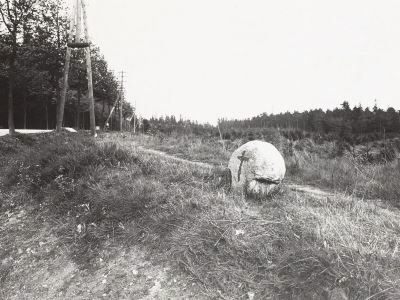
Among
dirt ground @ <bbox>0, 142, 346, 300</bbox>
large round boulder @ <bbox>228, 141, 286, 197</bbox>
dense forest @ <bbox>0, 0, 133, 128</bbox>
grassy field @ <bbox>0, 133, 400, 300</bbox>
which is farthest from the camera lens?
dense forest @ <bbox>0, 0, 133, 128</bbox>

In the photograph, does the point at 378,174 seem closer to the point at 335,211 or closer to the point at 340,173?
the point at 340,173

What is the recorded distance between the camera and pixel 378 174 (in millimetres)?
6730

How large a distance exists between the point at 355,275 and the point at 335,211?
1536 millimetres

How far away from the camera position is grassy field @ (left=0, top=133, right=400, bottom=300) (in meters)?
3.06

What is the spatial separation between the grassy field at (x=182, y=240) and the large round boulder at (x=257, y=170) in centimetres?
27

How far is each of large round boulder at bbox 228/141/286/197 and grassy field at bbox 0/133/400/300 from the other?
0.27 meters

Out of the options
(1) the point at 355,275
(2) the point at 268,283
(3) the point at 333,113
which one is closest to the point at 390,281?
(1) the point at 355,275

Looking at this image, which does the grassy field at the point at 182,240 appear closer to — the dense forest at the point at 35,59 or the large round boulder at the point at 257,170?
the large round boulder at the point at 257,170

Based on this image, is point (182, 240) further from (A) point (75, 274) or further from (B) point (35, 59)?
(B) point (35, 59)

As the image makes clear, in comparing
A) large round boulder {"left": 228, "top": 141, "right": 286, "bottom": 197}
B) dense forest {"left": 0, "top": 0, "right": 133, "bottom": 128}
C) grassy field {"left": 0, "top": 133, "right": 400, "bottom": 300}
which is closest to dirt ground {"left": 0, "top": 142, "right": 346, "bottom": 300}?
grassy field {"left": 0, "top": 133, "right": 400, "bottom": 300}

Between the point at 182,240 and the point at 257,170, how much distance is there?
5.69 feet

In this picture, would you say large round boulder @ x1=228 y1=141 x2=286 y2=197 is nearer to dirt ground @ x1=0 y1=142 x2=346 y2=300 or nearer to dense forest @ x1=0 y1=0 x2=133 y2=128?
dirt ground @ x1=0 y1=142 x2=346 y2=300

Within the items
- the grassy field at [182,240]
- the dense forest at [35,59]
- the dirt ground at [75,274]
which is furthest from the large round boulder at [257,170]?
the dense forest at [35,59]

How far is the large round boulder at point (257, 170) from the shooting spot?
4.97 m
